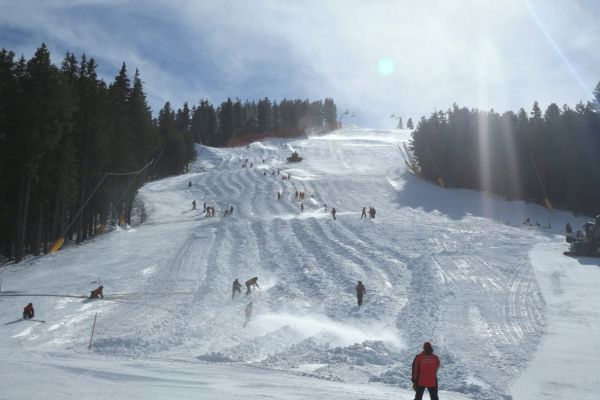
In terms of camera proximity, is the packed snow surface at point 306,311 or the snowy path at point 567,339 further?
the snowy path at point 567,339

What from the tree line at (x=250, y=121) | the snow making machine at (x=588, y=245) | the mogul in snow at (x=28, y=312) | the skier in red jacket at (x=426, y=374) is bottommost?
the mogul in snow at (x=28, y=312)

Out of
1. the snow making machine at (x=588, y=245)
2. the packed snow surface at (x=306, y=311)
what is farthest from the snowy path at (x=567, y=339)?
the snow making machine at (x=588, y=245)

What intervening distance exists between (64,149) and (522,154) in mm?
46728

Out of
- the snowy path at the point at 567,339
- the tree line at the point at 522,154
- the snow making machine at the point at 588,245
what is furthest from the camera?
the tree line at the point at 522,154

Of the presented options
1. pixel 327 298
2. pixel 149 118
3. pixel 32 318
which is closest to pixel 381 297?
pixel 327 298

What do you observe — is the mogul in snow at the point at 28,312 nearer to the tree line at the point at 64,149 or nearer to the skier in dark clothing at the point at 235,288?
the skier in dark clothing at the point at 235,288

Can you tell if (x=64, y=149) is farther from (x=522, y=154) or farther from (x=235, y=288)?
(x=522, y=154)

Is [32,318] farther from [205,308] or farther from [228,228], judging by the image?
[228,228]

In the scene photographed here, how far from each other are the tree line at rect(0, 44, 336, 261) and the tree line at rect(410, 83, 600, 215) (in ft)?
116

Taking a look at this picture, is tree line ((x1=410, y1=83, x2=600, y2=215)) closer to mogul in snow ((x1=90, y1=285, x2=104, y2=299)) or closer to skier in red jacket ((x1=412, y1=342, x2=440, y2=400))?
mogul in snow ((x1=90, y1=285, x2=104, y2=299))

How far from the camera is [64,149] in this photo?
33469 millimetres

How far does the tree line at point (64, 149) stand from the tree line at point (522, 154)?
1390 inches

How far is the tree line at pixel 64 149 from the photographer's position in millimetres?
30578

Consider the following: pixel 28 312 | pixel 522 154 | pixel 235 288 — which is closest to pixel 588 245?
pixel 235 288
